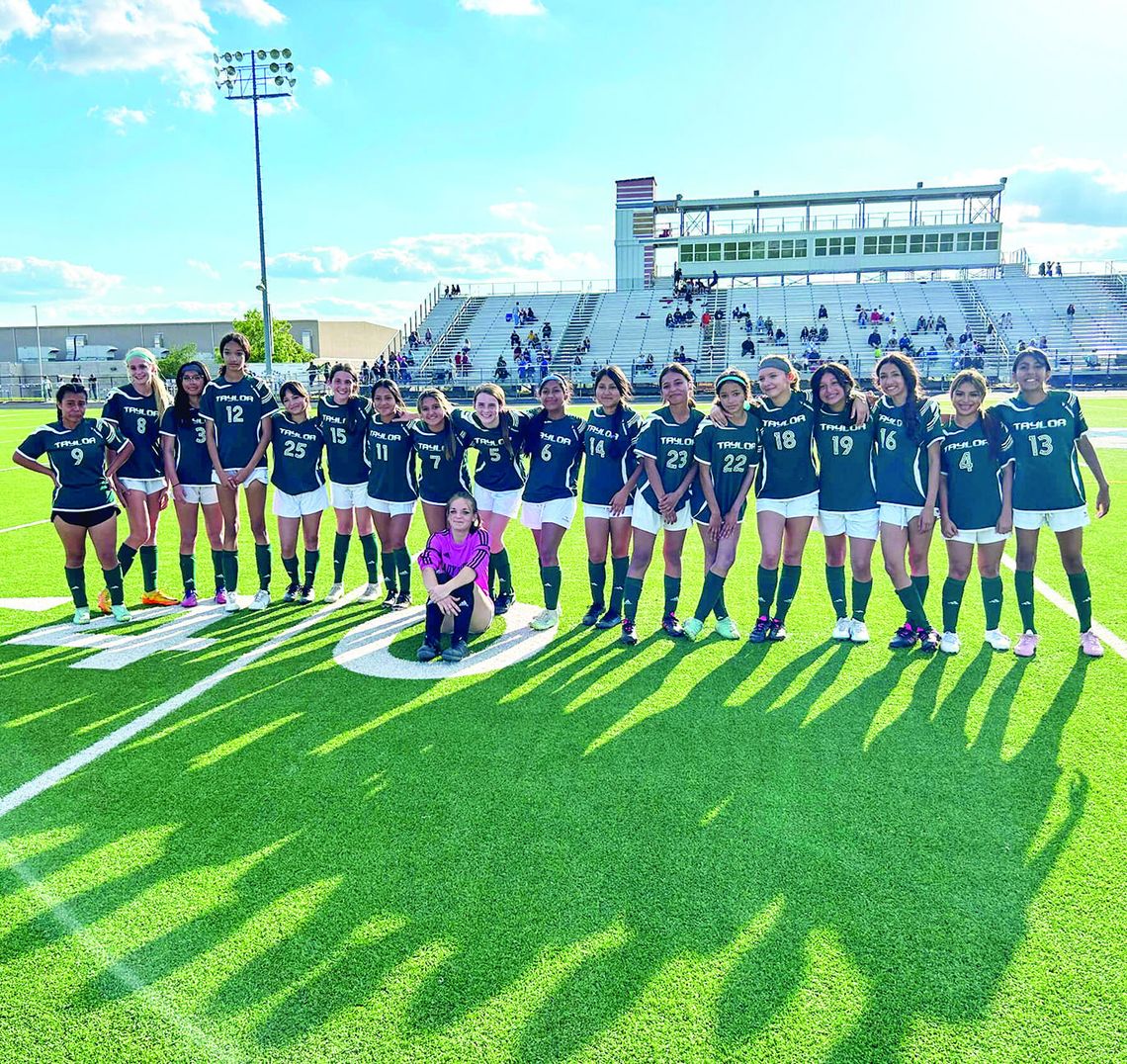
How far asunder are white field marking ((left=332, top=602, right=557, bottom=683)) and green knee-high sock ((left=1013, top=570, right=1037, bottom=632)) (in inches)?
120

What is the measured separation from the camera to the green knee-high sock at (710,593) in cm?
575

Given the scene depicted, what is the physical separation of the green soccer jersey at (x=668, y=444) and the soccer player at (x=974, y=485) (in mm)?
1601

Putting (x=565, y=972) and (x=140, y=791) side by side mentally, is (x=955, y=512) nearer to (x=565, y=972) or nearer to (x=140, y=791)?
(x=565, y=972)

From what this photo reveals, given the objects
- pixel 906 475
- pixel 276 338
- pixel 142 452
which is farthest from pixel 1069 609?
pixel 276 338

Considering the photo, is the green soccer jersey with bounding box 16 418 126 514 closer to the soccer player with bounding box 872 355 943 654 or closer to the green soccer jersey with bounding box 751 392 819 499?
the green soccer jersey with bounding box 751 392 819 499

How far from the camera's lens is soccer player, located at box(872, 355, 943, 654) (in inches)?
209

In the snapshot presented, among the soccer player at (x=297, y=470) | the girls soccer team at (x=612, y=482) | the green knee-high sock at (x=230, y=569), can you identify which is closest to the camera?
the girls soccer team at (x=612, y=482)

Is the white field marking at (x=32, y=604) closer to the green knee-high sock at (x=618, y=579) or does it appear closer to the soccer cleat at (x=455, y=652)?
the soccer cleat at (x=455, y=652)

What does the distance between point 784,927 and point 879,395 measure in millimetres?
4016

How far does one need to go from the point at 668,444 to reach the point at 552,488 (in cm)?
92

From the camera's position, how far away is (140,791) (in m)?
3.67

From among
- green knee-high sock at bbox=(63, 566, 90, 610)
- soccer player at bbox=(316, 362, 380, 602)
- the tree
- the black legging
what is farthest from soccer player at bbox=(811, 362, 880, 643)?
the tree

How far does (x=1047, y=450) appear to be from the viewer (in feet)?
17.1

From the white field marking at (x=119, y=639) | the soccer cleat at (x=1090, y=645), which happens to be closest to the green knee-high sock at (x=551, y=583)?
the white field marking at (x=119, y=639)
